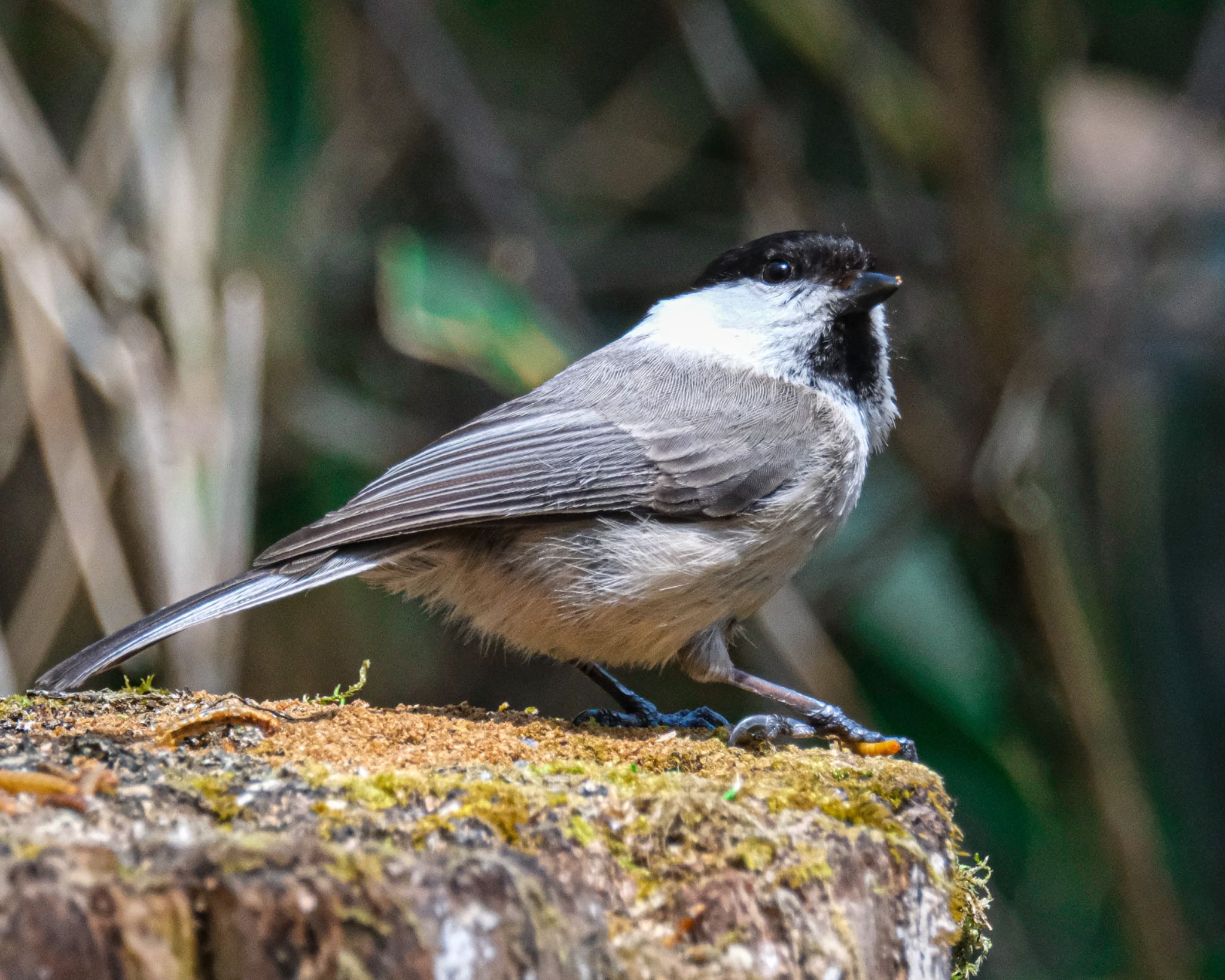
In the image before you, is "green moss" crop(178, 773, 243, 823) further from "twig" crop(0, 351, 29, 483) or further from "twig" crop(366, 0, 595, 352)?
"twig" crop(366, 0, 595, 352)

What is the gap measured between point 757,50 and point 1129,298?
5.82 feet

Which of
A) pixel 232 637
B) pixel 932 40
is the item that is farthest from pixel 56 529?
pixel 932 40

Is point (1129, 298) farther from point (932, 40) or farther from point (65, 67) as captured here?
point (65, 67)

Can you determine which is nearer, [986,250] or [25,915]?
[25,915]

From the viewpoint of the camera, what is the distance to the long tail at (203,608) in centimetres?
188

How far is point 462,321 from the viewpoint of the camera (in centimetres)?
328

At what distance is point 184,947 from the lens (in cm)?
98

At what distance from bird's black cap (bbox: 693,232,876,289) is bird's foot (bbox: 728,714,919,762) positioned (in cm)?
96

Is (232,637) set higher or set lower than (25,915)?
lower

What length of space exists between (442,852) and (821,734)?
126 cm

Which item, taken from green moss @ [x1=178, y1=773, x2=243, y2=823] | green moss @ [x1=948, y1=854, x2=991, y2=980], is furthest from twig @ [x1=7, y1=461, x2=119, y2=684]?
green moss @ [x1=948, y1=854, x2=991, y2=980]

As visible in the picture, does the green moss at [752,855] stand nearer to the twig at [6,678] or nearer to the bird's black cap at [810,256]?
the bird's black cap at [810,256]

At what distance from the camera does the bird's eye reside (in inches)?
107

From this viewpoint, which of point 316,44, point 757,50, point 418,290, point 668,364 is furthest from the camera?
point 757,50
